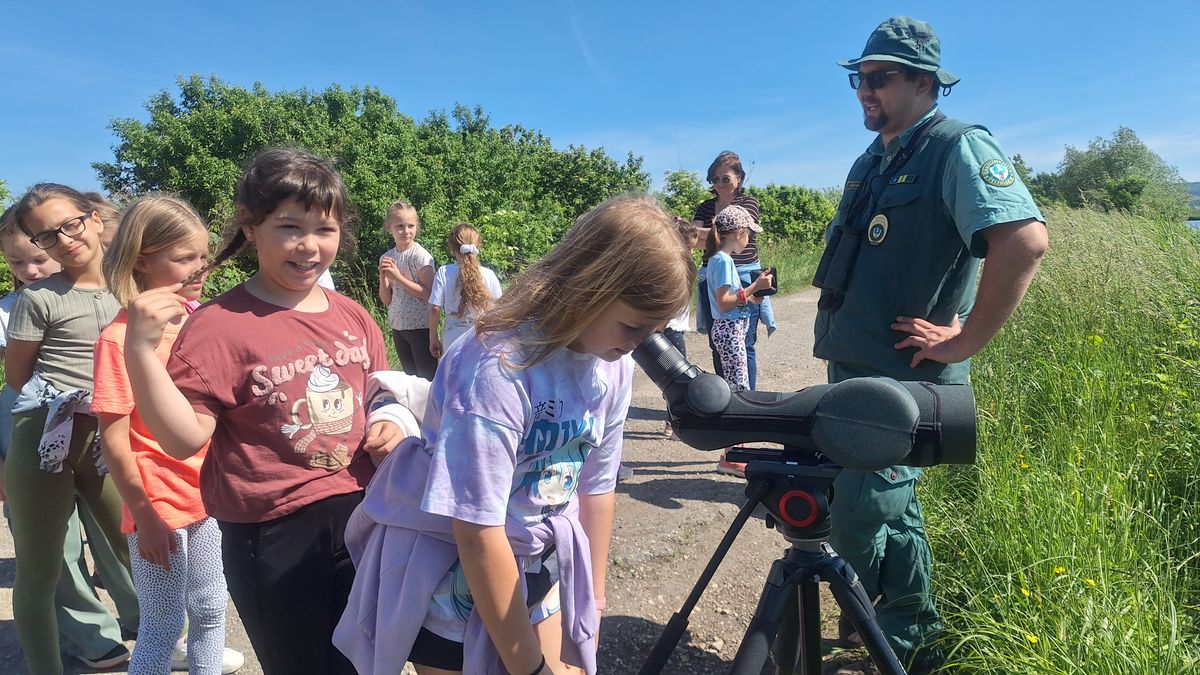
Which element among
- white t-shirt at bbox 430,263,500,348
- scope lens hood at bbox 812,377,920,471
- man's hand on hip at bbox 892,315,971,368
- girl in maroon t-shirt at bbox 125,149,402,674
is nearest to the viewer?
scope lens hood at bbox 812,377,920,471

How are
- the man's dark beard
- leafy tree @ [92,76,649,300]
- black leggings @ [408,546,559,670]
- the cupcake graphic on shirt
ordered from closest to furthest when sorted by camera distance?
black leggings @ [408,546,559,670], the cupcake graphic on shirt, the man's dark beard, leafy tree @ [92,76,649,300]

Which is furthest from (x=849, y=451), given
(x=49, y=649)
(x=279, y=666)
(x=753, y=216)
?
(x=753, y=216)

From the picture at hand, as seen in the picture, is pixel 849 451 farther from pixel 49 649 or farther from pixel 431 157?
pixel 431 157

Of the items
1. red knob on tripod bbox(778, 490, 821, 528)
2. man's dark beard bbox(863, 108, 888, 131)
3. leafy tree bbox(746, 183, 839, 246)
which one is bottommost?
red knob on tripod bbox(778, 490, 821, 528)

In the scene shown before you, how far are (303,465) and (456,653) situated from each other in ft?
1.92

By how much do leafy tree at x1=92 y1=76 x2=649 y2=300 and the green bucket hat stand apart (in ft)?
26.1

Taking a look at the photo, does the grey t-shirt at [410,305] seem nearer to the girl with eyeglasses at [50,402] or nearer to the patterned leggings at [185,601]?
the girl with eyeglasses at [50,402]

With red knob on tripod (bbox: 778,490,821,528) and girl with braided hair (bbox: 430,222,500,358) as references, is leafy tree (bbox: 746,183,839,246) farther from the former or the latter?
red knob on tripod (bbox: 778,490,821,528)

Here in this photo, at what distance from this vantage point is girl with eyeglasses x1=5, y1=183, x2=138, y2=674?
2.29 m

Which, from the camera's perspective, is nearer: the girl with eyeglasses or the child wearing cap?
the girl with eyeglasses

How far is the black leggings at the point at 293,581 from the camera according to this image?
5.09 feet

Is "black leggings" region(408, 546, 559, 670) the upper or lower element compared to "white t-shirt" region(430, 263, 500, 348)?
lower

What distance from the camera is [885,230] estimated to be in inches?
89.4

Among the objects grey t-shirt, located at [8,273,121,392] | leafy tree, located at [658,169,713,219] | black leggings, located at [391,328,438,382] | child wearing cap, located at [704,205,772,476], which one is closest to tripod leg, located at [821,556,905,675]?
grey t-shirt, located at [8,273,121,392]
